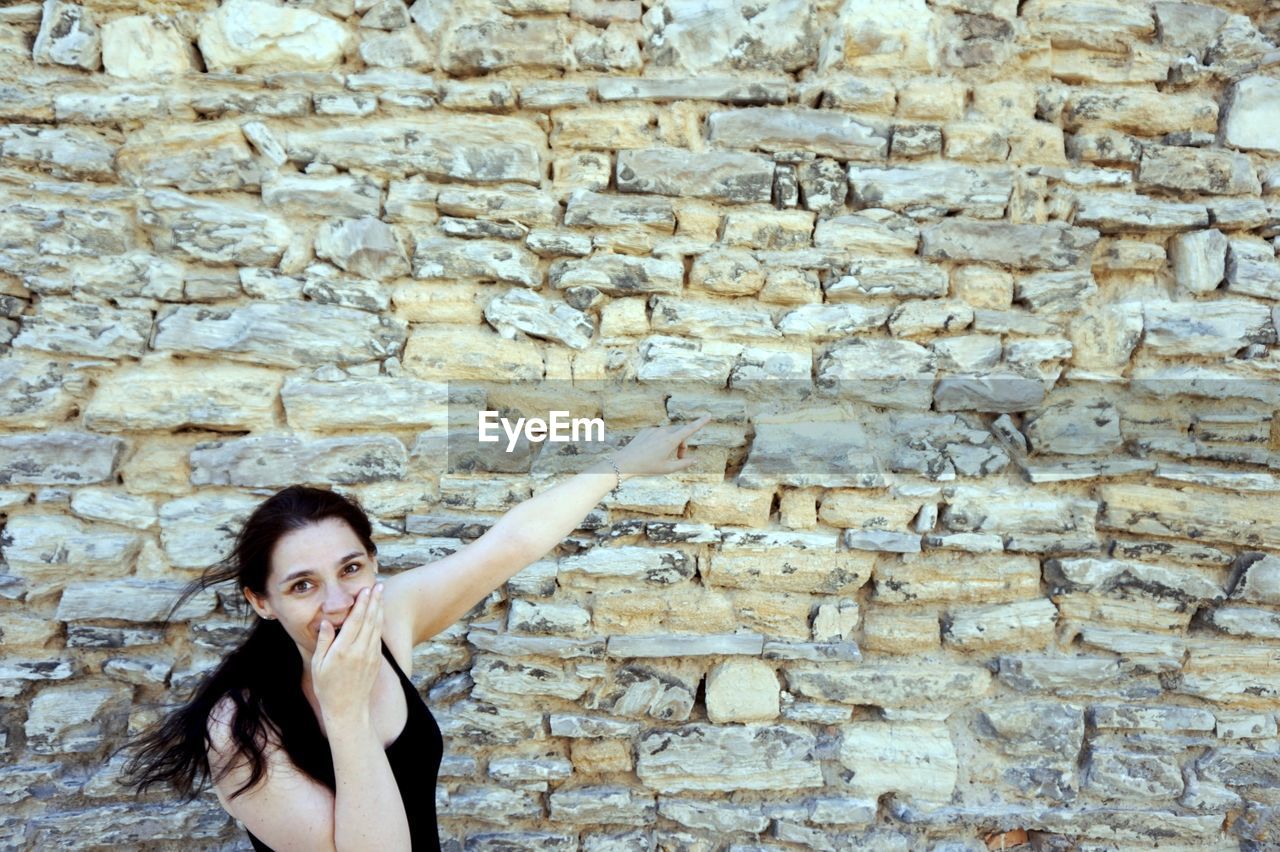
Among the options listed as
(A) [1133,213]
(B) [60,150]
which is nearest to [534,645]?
(B) [60,150]

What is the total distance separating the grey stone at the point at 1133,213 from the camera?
223 centimetres

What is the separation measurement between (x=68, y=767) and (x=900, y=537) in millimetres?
2370

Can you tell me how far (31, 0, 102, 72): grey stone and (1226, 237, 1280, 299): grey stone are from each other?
3.29m

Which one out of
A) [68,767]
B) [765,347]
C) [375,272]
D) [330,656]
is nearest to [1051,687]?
[765,347]

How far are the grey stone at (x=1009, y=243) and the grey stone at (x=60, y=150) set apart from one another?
2.32 metres

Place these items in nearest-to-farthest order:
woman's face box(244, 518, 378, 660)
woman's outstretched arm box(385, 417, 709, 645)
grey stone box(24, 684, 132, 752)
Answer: woman's face box(244, 518, 378, 660) → woman's outstretched arm box(385, 417, 709, 645) → grey stone box(24, 684, 132, 752)

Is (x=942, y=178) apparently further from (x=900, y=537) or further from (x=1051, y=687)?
(x=1051, y=687)

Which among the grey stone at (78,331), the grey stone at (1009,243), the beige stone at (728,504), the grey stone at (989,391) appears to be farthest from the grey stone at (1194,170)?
the grey stone at (78,331)

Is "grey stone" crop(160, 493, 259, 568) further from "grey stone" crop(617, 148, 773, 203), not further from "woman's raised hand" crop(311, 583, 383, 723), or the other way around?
"grey stone" crop(617, 148, 773, 203)

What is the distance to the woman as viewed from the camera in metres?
1.33

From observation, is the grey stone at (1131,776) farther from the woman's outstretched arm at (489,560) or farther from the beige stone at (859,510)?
the woman's outstretched arm at (489,560)

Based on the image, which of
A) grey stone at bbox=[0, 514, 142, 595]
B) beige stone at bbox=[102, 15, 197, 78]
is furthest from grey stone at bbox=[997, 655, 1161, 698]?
beige stone at bbox=[102, 15, 197, 78]

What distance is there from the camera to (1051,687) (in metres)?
2.20

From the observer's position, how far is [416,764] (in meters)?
1.56
